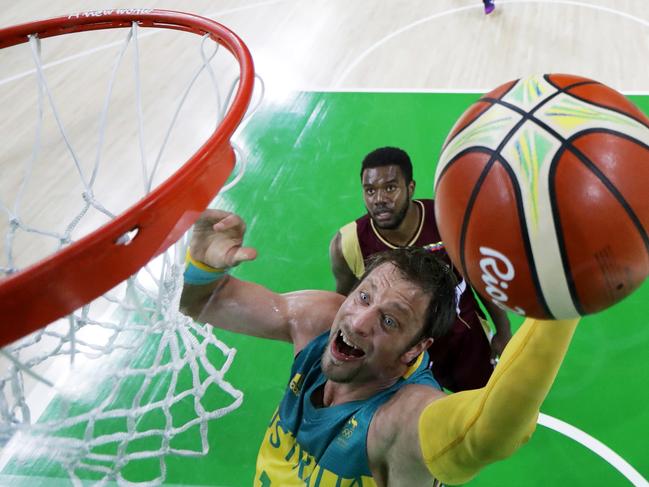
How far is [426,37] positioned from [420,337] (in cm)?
401

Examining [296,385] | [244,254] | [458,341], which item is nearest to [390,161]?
[458,341]

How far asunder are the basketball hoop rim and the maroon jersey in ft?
3.25

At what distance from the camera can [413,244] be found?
2559 millimetres

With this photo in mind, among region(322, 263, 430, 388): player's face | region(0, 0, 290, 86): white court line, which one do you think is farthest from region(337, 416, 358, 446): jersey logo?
region(0, 0, 290, 86): white court line

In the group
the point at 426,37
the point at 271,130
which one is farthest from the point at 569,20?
the point at 271,130

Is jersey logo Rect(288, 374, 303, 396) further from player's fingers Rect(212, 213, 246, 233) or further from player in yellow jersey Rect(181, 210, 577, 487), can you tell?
player's fingers Rect(212, 213, 246, 233)

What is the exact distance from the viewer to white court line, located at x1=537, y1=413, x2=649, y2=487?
2.56m

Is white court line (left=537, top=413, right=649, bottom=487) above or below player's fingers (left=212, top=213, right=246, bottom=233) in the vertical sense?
below

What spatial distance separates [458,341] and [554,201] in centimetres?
128


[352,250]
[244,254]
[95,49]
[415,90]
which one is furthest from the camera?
[95,49]

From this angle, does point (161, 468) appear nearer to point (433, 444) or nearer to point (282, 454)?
point (282, 454)

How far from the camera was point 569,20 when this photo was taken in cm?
545

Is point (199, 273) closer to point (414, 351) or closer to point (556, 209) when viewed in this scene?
point (414, 351)

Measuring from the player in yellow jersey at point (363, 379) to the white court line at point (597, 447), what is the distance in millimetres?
990
